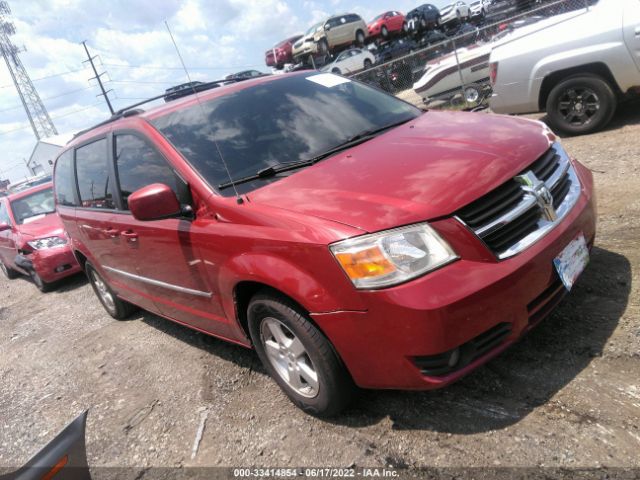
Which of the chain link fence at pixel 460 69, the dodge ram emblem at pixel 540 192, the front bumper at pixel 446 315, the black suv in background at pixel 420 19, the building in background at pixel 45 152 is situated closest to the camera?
the front bumper at pixel 446 315

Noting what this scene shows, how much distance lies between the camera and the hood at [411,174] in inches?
83.7

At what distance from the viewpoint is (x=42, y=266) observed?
7.14 meters

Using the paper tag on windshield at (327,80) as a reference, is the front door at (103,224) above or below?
below

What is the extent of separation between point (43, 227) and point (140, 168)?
521 centimetres

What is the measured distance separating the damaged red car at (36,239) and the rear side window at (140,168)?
3.66m

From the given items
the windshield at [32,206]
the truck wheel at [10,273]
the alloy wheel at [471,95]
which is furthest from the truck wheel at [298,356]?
the alloy wheel at [471,95]

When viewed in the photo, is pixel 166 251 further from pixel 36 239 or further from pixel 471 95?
pixel 471 95

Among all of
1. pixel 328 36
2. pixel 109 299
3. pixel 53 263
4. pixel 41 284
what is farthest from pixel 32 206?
pixel 328 36

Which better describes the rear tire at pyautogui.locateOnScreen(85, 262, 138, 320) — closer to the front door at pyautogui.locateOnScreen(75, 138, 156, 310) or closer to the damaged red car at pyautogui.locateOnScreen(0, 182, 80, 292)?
the front door at pyautogui.locateOnScreen(75, 138, 156, 310)

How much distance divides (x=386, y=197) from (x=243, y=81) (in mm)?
2067

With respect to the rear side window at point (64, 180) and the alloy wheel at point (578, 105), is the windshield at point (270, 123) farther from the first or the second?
the alloy wheel at point (578, 105)

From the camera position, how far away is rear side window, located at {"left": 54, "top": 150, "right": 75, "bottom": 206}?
4.69 m

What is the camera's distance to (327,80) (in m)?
3.73

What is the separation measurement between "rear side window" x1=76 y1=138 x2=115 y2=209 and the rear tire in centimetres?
98
